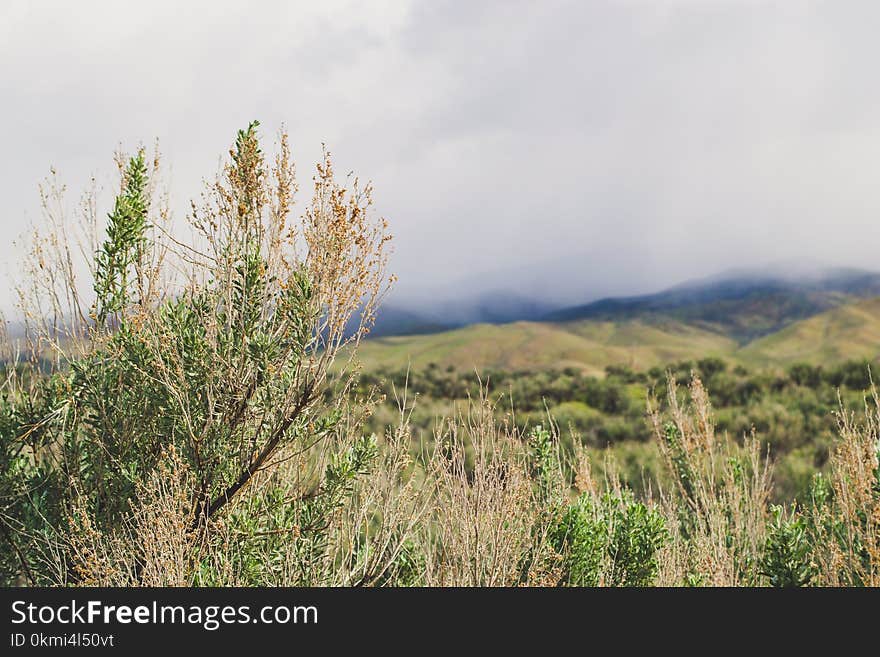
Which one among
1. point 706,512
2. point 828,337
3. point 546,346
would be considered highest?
point 546,346

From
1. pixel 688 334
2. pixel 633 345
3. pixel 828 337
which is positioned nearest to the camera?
pixel 828 337

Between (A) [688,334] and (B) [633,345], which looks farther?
(A) [688,334]

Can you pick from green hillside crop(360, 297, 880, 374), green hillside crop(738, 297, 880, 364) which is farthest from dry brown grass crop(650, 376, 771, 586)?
green hillside crop(738, 297, 880, 364)

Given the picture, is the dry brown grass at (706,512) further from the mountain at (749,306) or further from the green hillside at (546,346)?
the mountain at (749,306)

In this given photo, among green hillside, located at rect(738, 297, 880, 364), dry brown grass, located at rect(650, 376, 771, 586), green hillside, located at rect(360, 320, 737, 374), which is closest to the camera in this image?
dry brown grass, located at rect(650, 376, 771, 586)

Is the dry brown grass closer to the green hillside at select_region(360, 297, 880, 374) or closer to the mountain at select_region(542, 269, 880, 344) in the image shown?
the green hillside at select_region(360, 297, 880, 374)

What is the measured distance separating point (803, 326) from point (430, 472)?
52061mm

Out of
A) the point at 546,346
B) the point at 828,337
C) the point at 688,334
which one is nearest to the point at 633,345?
the point at 546,346

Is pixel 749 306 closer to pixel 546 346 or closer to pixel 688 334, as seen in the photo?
pixel 688 334

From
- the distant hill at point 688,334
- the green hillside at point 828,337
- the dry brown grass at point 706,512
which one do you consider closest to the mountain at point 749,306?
the distant hill at point 688,334

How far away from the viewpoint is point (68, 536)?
17.5 ft

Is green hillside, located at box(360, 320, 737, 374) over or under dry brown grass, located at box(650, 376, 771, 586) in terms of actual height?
over

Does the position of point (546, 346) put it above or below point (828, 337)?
above

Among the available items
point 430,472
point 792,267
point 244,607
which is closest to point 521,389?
point 430,472
